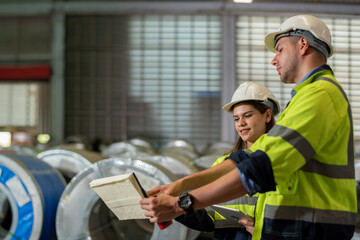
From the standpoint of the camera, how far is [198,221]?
7.34 feet

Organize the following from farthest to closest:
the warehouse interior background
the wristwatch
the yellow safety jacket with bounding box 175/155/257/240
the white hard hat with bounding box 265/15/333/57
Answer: the warehouse interior background < the yellow safety jacket with bounding box 175/155/257/240 < the white hard hat with bounding box 265/15/333/57 < the wristwatch

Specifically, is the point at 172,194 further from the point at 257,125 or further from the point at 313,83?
the point at 257,125

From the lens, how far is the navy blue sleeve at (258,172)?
1396 millimetres

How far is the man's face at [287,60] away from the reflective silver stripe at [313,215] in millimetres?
513

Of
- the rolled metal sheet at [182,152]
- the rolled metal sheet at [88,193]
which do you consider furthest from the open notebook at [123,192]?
the rolled metal sheet at [182,152]

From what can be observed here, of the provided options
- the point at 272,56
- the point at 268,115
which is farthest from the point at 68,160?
the point at 272,56

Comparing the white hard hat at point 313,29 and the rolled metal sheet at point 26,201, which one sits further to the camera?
the rolled metal sheet at point 26,201

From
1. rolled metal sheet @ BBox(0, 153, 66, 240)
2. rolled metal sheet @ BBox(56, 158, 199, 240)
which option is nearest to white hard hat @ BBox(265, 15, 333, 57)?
rolled metal sheet @ BBox(56, 158, 199, 240)

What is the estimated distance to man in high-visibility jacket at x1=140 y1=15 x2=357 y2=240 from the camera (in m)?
1.42

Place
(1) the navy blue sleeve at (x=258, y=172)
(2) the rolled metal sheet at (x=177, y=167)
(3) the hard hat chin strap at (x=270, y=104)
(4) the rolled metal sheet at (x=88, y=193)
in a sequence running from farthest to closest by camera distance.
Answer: (2) the rolled metal sheet at (x=177, y=167)
(4) the rolled metal sheet at (x=88, y=193)
(3) the hard hat chin strap at (x=270, y=104)
(1) the navy blue sleeve at (x=258, y=172)

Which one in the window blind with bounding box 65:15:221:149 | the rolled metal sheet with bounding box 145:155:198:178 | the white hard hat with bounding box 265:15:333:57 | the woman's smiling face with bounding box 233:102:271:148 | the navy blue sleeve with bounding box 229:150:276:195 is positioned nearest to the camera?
the navy blue sleeve with bounding box 229:150:276:195

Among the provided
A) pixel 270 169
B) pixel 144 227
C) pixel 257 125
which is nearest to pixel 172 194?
pixel 270 169

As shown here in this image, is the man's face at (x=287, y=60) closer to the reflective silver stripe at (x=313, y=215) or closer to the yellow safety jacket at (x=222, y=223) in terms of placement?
the reflective silver stripe at (x=313, y=215)

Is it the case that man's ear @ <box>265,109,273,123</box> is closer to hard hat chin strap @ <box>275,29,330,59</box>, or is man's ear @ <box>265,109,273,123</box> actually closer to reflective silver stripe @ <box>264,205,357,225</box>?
hard hat chin strap @ <box>275,29,330,59</box>
